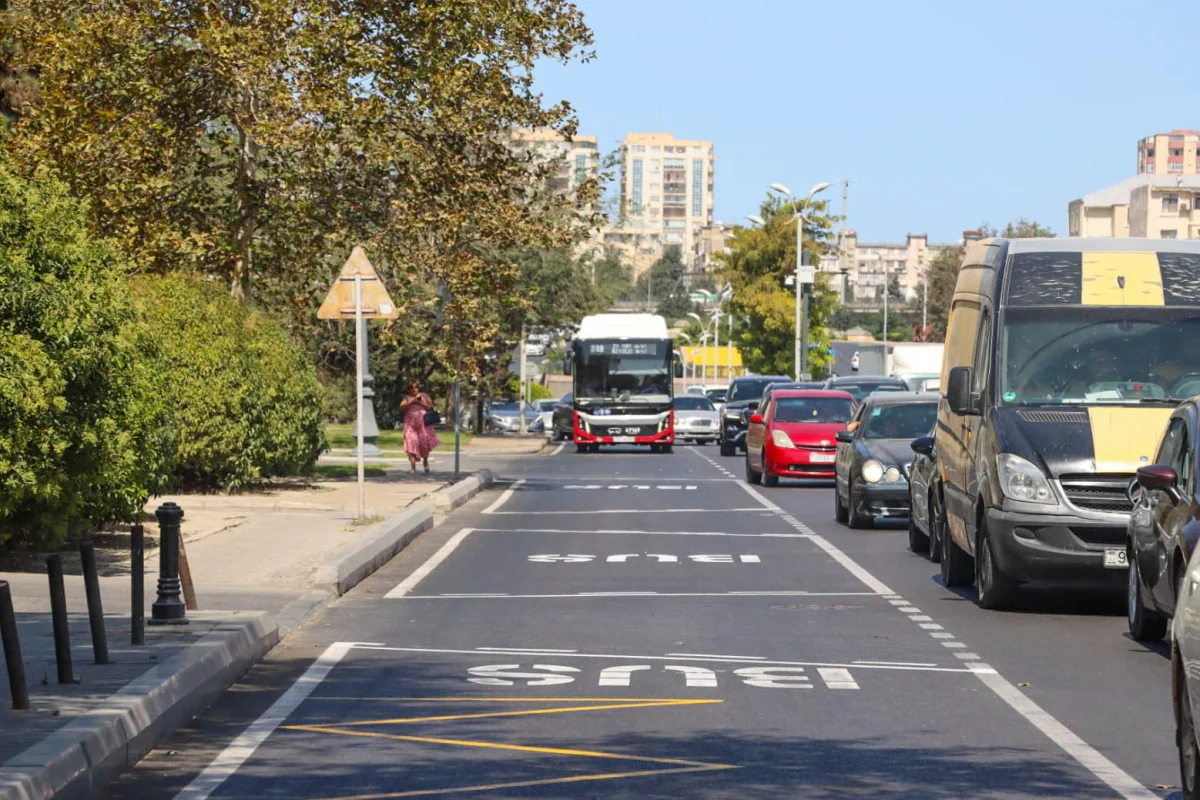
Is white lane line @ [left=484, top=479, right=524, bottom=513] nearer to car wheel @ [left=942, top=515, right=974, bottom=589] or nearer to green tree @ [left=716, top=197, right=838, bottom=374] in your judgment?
car wheel @ [left=942, top=515, right=974, bottom=589]

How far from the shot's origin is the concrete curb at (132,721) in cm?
745

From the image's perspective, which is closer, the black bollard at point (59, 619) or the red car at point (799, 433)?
the black bollard at point (59, 619)

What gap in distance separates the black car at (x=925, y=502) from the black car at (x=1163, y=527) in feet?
15.0

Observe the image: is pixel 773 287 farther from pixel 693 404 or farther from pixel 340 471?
pixel 340 471

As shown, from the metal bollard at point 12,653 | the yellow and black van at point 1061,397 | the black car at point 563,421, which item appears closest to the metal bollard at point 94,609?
the metal bollard at point 12,653

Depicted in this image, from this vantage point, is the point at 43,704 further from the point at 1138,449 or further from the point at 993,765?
the point at 1138,449

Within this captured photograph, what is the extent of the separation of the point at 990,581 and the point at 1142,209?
107m

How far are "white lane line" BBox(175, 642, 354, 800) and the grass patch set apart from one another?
20.7 metres

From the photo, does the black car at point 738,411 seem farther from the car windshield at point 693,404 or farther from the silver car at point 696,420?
the car windshield at point 693,404

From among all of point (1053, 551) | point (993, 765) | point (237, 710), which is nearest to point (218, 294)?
point (1053, 551)

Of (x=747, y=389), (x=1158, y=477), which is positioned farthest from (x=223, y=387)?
(x=747, y=389)

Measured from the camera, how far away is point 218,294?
1041 inches

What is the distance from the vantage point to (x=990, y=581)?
571 inches

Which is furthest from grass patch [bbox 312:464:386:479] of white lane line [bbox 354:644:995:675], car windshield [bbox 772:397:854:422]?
white lane line [bbox 354:644:995:675]
